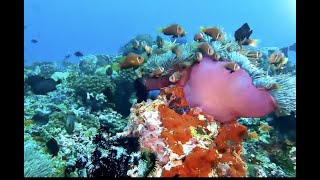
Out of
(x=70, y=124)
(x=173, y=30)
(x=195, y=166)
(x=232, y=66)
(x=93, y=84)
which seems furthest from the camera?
(x=93, y=84)

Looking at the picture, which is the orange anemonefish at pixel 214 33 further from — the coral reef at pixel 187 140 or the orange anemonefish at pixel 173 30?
the coral reef at pixel 187 140

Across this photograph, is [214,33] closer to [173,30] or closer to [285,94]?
[173,30]

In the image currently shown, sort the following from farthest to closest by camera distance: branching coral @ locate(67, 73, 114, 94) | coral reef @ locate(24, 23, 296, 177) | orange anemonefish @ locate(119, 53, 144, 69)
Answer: branching coral @ locate(67, 73, 114, 94) < orange anemonefish @ locate(119, 53, 144, 69) < coral reef @ locate(24, 23, 296, 177)

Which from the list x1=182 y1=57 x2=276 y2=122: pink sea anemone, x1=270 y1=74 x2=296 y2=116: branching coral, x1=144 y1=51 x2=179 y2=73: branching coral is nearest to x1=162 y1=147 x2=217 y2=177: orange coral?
x1=182 y1=57 x2=276 y2=122: pink sea anemone

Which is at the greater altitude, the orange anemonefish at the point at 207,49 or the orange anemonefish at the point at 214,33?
the orange anemonefish at the point at 214,33

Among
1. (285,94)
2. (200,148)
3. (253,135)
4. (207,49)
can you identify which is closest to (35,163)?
(200,148)

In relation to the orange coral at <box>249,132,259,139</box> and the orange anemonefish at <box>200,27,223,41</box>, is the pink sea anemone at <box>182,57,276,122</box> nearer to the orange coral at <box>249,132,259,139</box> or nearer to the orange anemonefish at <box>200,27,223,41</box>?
the orange coral at <box>249,132,259,139</box>

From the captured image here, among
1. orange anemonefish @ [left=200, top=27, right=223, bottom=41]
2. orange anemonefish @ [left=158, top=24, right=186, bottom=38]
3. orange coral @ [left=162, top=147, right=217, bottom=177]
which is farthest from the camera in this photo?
orange anemonefish @ [left=158, top=24, right=186, bottom=38]

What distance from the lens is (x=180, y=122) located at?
4230 mm

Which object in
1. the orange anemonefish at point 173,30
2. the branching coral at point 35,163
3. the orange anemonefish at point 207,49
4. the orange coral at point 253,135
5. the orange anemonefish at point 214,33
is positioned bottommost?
the branching coral at point 35,163

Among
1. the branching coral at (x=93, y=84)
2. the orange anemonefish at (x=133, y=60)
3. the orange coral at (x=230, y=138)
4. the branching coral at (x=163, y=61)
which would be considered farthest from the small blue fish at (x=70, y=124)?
the orange coral at (x=230, y=138)

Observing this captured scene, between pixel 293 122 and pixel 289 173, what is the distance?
2.94ft

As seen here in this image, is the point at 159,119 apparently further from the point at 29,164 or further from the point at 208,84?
the point at 29,164
